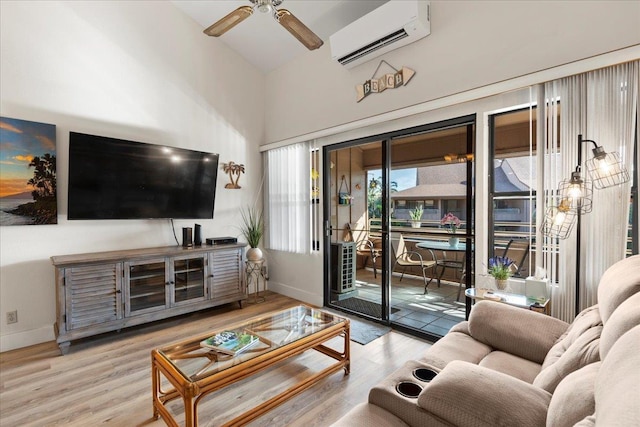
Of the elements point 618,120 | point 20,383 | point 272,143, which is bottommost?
point 20,383

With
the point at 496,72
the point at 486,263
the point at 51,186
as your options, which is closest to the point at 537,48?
the point at 496,72

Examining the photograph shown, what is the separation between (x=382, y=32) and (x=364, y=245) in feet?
7.57

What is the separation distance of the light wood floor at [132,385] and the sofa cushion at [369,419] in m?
0.79

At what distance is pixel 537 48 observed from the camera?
2357mm

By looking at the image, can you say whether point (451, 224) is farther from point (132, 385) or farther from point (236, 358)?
point (132, 385)

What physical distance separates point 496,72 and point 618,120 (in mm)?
903

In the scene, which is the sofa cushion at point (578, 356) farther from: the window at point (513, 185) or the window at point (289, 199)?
the window at point (289, 199)

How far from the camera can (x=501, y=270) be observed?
2.46 metres

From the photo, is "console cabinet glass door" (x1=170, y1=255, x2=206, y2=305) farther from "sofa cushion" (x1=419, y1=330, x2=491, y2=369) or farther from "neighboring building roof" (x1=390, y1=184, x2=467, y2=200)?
"sofa cushion" (x1=419, y1=330, x2=491, y2=369)

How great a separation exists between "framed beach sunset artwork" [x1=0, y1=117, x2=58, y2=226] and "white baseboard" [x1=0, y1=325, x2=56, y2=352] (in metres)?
1.03

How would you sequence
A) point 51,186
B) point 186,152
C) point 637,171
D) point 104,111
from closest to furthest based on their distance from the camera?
point 637,171
point 51,186
point 104,111
point 186,152

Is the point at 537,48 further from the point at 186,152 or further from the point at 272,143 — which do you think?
the point at 186,152

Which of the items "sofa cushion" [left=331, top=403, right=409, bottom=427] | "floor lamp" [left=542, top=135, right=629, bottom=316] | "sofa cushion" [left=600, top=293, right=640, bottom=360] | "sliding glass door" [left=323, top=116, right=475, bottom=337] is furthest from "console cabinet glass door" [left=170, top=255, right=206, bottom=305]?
"sofa cushion" [left=600, top=293, right=640, bottom=360]

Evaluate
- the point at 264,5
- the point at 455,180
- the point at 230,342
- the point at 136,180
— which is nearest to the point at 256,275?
the point at 136,180
